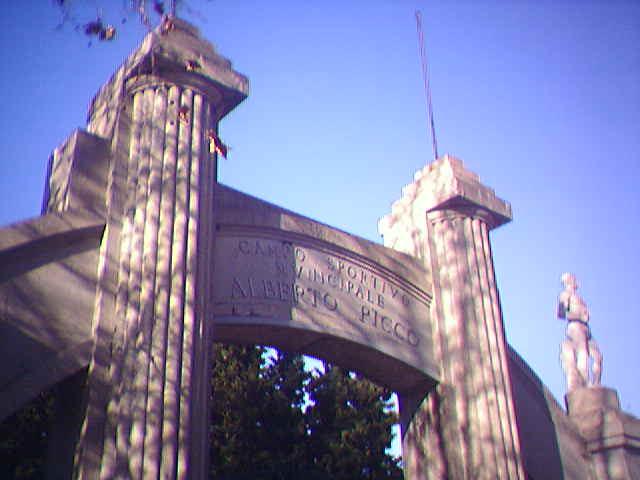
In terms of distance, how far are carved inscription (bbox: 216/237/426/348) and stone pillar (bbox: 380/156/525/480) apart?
0.57 meters

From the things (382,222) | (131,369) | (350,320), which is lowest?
(131,369)

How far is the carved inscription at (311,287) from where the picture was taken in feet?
29.6

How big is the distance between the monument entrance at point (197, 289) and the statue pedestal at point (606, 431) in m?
2.29

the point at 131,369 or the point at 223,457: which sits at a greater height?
the point at 223,457

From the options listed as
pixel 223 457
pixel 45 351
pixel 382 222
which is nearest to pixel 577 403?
pixel 382 222

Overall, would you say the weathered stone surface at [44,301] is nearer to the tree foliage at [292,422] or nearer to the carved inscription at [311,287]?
the carved inscription at [311,287]

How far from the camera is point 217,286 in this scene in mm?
8852

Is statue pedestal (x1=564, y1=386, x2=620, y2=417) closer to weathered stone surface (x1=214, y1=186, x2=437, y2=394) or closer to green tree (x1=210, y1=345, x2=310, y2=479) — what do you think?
weathered stone surface (x1=214, y1=186, x2=437, y2=394)

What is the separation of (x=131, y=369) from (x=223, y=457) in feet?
44.5

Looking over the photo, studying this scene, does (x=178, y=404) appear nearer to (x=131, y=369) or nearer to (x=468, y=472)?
(x=131, y=369)

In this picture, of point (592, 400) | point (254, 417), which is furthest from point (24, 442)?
point (592, 400)

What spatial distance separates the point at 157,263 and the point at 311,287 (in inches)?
94.4

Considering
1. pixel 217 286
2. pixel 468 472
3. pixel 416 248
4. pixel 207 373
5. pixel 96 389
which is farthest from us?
pixel 416 248

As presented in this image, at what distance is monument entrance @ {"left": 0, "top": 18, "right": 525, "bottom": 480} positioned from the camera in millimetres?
7168
